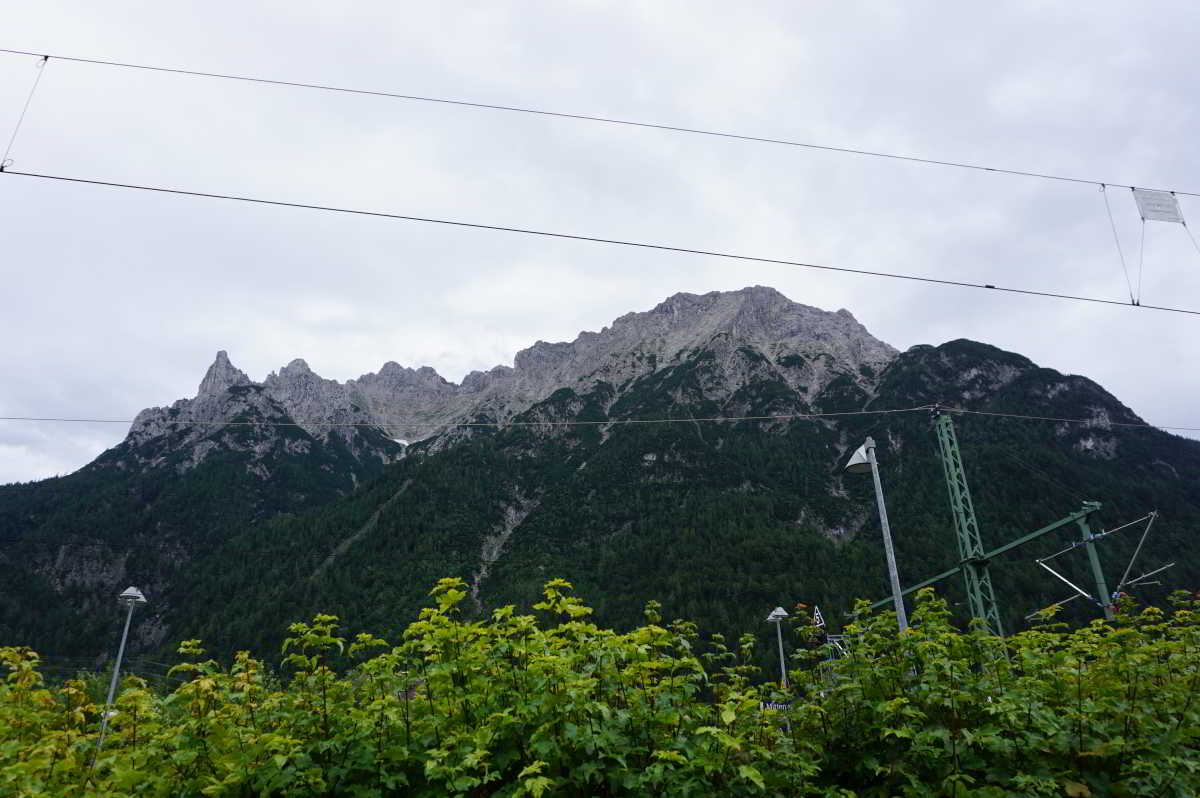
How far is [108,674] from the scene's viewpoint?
37.6 meters

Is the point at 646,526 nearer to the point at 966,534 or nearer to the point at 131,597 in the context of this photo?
the point at 966,534

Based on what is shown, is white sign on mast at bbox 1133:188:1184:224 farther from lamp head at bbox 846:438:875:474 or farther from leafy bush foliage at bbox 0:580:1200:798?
leafy bush foliage at bbox 0:580:1200:798

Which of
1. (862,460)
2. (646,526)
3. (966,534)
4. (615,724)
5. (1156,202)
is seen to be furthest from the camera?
(646,526)

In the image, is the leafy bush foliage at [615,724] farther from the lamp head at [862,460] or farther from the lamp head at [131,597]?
the lamp head at [131,597]

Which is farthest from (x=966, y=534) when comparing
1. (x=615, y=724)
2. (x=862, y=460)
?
(x=615, y=724)

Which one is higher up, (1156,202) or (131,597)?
(1156,202)

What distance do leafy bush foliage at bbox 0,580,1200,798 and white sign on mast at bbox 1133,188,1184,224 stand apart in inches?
347

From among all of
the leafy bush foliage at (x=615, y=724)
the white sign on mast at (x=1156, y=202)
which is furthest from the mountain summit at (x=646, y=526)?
the leafy bush foliage at (x=615, y=724)

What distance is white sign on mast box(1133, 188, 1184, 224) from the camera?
37.1 feet

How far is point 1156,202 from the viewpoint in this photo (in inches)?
449

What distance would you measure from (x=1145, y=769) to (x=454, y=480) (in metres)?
195

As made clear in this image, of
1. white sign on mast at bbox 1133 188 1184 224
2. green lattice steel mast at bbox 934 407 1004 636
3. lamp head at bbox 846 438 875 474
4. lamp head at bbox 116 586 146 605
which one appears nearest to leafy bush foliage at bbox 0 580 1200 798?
lamp head at bbox 846 438 875 474

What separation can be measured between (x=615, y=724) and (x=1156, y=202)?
44.3ft

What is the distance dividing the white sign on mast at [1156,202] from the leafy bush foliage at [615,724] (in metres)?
8.82
